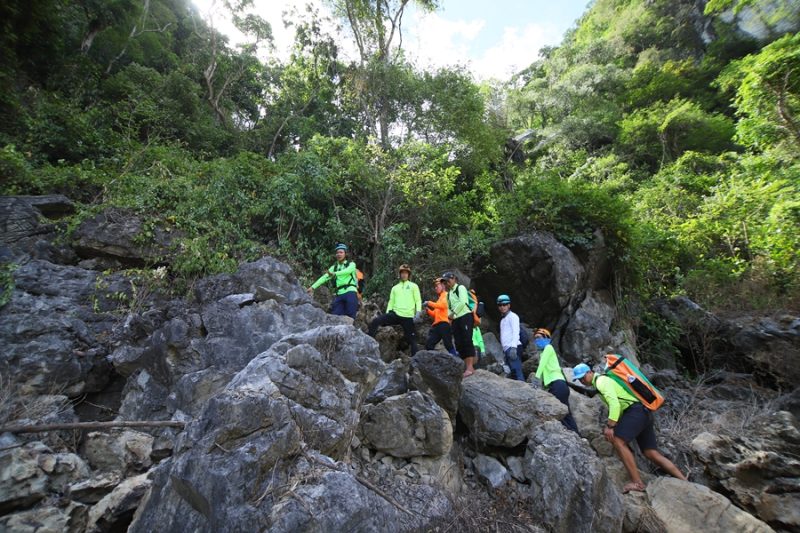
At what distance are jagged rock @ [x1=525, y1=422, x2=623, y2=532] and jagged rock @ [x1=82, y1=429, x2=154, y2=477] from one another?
5151 millimetres

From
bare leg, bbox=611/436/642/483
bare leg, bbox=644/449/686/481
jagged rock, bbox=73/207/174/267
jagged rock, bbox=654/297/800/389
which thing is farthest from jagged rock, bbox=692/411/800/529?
jagged rock, bbox=73/207/174/267

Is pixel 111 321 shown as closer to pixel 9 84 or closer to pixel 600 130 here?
pixel 9 84

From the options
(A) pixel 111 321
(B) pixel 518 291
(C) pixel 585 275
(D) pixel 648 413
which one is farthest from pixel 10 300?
(C) pixel 585 275

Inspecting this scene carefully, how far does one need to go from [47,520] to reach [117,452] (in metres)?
1.36

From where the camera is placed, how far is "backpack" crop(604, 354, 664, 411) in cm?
560

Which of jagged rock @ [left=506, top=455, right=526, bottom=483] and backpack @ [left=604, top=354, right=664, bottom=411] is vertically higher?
backpack @ [left=604, top=354, right=664, bottom=411]

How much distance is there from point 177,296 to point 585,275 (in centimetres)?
1106

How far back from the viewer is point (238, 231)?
35.5 feet

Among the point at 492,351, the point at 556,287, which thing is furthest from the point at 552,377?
the point at 556,287

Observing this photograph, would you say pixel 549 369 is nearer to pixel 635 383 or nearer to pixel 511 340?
pixel 511 340

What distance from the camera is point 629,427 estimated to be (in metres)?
5.66

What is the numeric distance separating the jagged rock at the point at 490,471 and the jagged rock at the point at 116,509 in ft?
13.9

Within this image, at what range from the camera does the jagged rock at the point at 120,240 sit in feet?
29.3

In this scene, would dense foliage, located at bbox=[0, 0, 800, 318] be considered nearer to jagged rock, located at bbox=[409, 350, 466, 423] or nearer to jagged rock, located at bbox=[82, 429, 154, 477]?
jagged rock, located at bbox=[82, 429, 154, 477]
